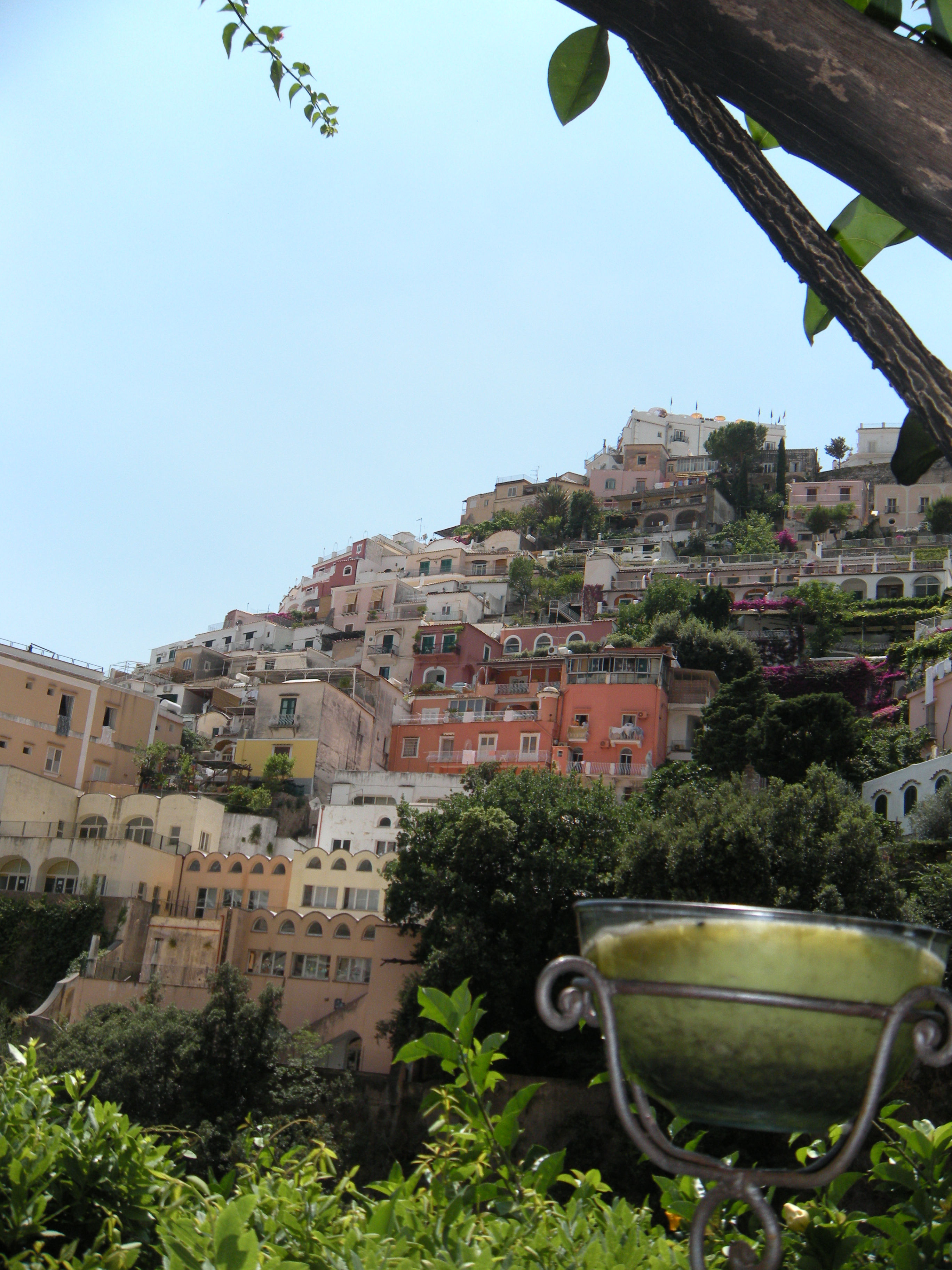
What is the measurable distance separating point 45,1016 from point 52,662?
13.1 meters

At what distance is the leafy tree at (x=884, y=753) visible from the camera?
31.7 m

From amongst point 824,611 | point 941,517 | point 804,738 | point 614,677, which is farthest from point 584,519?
point 804,738

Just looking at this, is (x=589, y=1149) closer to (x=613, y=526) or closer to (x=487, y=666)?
(x=487, y=666)

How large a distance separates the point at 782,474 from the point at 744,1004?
7253cm

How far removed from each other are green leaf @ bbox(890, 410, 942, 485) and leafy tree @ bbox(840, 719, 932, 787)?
30610 mm

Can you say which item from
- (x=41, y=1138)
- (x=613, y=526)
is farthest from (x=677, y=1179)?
(x=613, y=526)

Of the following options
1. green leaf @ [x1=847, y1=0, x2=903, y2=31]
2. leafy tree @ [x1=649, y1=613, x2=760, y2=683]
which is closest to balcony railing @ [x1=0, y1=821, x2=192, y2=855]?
leafy tree @ [x1=649, y1=613, x2=760, y2=683]

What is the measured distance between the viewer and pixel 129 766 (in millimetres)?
37406

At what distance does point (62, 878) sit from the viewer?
29203 mm

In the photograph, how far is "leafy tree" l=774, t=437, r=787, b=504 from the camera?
70312 millimetres

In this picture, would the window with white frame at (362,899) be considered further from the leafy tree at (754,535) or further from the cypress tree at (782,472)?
the cypress tree at (782,472)

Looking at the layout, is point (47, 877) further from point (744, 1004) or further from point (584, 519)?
point (584, 519)

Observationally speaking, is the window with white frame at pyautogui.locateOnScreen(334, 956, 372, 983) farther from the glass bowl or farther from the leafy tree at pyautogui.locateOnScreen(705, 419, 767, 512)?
the leafy tree at pyautogui.locateOnScreen(705, 419, 767, 512)

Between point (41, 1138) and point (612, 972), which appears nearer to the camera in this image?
point (612, 972)
